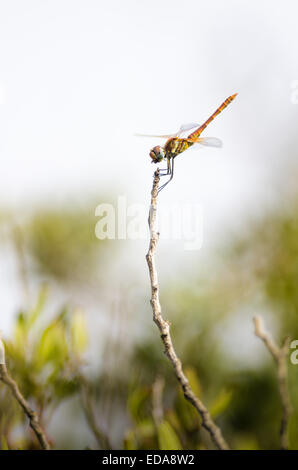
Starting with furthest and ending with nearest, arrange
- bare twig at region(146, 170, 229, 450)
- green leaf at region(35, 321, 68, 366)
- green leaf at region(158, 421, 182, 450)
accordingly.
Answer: green leaf at region(35, 321, 68, 366)
green leaf at region(158, 421, 182, 450)
bare twig at region(146, 170, 229, 450)

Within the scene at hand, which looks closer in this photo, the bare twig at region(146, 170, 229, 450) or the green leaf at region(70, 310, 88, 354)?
the bare twig at region(146, 170, 229, 450)

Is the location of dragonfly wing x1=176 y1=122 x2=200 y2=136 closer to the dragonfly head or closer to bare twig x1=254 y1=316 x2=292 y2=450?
the dragonfly head

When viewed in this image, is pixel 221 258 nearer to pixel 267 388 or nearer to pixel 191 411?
pixel 267 388

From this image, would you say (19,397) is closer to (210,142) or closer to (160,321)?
(160,321)

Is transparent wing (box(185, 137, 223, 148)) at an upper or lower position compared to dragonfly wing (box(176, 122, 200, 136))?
lower

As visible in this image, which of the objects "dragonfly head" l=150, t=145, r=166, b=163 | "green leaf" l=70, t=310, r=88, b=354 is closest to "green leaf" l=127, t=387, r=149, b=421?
"green leaf" l=70, t=310, r=88, b=354

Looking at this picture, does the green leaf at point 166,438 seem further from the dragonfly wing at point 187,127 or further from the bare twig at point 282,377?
the dragonfly wing at point 187,127

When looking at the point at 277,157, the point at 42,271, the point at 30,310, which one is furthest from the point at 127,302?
the point at 277,157

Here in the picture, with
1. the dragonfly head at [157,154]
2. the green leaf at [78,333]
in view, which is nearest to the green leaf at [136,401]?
the green leaf at [78,333]
